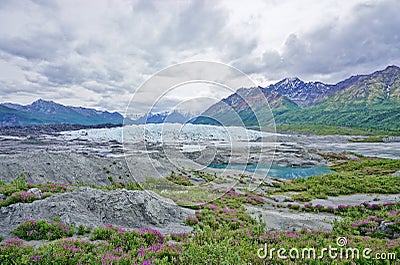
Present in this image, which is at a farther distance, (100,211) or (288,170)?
(288,170)

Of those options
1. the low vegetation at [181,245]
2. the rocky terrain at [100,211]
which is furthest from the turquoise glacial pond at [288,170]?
the rocky terrain at [100,211]

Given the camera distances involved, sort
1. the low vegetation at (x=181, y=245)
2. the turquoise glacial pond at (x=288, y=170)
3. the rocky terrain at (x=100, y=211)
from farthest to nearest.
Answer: the turquoise glacial pond at (x=288, y=170) → the rocky terrain at (x=100, y=211) → the low vegetation at (x=181, y=245)

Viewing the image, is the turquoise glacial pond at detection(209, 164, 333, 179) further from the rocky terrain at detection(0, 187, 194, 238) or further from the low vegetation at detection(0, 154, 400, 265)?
the rocky terrain at detection(0, 187, 194, 238)

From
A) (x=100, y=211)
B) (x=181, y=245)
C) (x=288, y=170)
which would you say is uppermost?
(x=181, y=245)

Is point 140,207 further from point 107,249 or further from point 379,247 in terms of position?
point 379,247

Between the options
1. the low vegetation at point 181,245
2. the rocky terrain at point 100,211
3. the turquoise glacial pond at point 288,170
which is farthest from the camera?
the turquoise glacial pond at point 288,170

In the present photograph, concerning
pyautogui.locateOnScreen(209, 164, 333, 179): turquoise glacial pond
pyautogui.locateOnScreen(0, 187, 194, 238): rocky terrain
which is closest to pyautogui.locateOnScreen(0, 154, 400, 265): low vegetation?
pyautogui.locateOnScreen(0, 187, 194, 238): rocky terrain

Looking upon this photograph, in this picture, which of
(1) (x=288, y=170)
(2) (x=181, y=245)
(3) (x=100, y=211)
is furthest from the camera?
(1) (x=288, y=170)

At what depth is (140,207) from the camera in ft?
45.1

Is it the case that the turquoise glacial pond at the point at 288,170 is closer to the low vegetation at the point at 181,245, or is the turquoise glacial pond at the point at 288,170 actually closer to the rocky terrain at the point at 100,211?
the low vegetation at the point at 181,245

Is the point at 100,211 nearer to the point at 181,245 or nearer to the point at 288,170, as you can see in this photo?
the point at 181,245

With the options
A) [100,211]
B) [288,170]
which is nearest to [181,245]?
[100,211]

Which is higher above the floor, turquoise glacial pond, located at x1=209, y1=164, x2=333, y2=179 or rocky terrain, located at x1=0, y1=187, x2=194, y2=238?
rocky terrain, located at x1=0, y1=187, x2=194, y2=238

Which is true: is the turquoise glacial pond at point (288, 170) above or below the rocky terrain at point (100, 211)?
below
